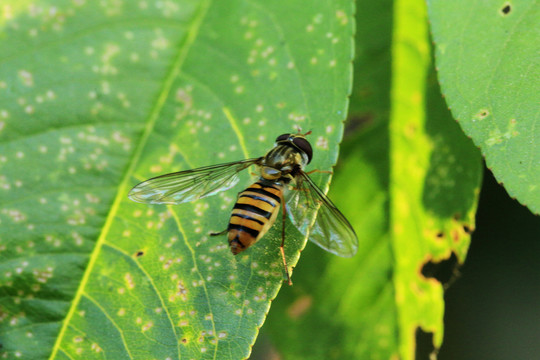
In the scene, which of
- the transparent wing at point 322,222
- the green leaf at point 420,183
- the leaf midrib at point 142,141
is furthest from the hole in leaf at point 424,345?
the leaf midrib at point 142,141

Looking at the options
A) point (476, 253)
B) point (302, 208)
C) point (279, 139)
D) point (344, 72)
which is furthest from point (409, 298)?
point (476, 253)

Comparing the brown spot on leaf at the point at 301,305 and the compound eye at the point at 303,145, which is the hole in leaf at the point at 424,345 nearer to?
the brown spot on leaf at the point at 301,305

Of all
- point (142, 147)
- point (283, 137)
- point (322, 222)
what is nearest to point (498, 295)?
point (322, 222)

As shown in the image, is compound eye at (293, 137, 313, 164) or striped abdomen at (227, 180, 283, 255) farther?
compound eye at (293, 137, 313, 164)

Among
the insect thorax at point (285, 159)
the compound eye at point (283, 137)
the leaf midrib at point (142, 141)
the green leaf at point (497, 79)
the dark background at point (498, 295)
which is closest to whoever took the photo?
the green leaf at point (497, 79)

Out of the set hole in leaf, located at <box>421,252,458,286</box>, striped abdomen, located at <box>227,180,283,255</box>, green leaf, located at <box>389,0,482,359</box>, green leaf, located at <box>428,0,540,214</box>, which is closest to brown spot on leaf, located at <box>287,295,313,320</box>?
green leaf, located at <box>389,0,482,359</box>

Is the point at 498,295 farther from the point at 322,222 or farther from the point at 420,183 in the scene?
the point at 322,222

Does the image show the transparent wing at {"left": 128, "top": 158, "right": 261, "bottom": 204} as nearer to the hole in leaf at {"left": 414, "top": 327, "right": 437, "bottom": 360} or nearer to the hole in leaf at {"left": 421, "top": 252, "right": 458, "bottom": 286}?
the hole in leaf at {"left": 421, "top": 252, "right": 458, "bottom": 286}
